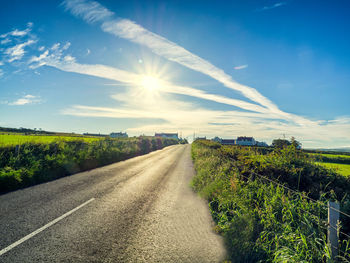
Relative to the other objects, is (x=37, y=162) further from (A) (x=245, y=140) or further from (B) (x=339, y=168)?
(A) (x=245, y=140)

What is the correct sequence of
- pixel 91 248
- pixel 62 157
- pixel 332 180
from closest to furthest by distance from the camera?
pixel 91 248 → pixel 332 180 → pixel 62 157

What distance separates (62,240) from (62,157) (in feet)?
31.0

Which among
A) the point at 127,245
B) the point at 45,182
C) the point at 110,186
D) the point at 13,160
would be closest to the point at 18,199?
the point at 45,182

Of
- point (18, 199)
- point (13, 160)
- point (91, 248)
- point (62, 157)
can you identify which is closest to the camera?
point (91, 248)

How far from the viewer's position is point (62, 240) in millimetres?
3867

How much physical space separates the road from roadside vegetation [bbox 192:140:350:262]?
0.56 meters

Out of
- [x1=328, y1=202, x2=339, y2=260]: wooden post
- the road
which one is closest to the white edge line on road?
the road

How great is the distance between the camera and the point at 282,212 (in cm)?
391

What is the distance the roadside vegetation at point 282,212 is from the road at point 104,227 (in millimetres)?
560

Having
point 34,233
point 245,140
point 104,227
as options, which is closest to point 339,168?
point 104,227

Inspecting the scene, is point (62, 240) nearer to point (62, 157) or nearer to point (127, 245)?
point (127, 245)

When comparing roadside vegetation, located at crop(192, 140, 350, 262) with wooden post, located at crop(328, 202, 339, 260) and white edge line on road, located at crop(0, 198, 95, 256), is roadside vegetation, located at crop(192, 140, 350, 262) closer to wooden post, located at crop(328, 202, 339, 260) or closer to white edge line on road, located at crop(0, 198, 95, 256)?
wooden post, located at crop(328, 202, 339, 260)

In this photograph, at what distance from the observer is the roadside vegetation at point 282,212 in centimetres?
297

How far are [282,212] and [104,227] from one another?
4320 mm
